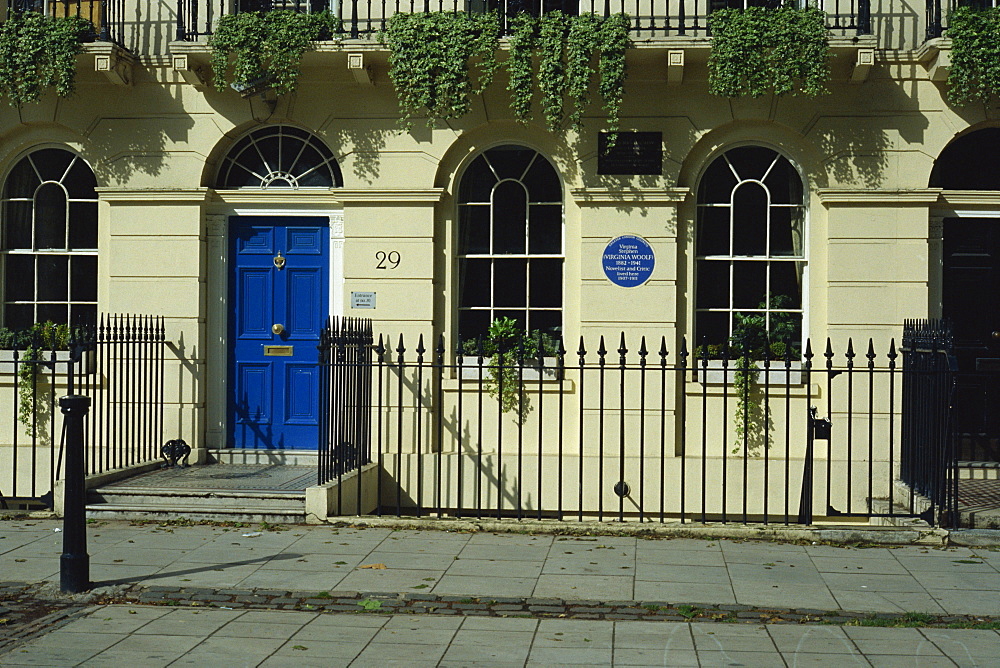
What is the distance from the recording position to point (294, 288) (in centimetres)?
1191

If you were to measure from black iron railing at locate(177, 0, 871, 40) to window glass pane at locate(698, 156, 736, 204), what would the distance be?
4.54 ft

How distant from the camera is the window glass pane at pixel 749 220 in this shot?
11.6 metres

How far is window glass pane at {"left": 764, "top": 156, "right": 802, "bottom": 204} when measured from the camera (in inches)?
457

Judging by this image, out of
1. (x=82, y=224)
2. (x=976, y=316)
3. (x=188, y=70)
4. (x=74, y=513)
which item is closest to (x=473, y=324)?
(x=188, y=70)

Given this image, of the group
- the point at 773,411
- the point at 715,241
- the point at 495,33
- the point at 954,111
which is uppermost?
the point at 495,33

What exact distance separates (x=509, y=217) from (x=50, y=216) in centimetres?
515

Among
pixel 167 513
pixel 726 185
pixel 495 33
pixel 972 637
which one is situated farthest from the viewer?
pixel 726 185

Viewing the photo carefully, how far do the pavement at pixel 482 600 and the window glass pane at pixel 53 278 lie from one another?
3736mm

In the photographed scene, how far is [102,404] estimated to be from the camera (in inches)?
455

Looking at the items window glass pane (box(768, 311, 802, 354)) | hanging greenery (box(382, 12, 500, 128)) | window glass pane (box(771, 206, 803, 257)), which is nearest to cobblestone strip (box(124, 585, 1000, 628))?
window glass pane (box(768, 311, 802, 354))

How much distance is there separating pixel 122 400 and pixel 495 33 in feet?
17.5

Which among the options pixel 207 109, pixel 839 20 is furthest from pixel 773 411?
pixel 207 109

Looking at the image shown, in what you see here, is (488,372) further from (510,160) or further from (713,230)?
(713,230)

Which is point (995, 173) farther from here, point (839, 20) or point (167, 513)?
point (167, 513)
